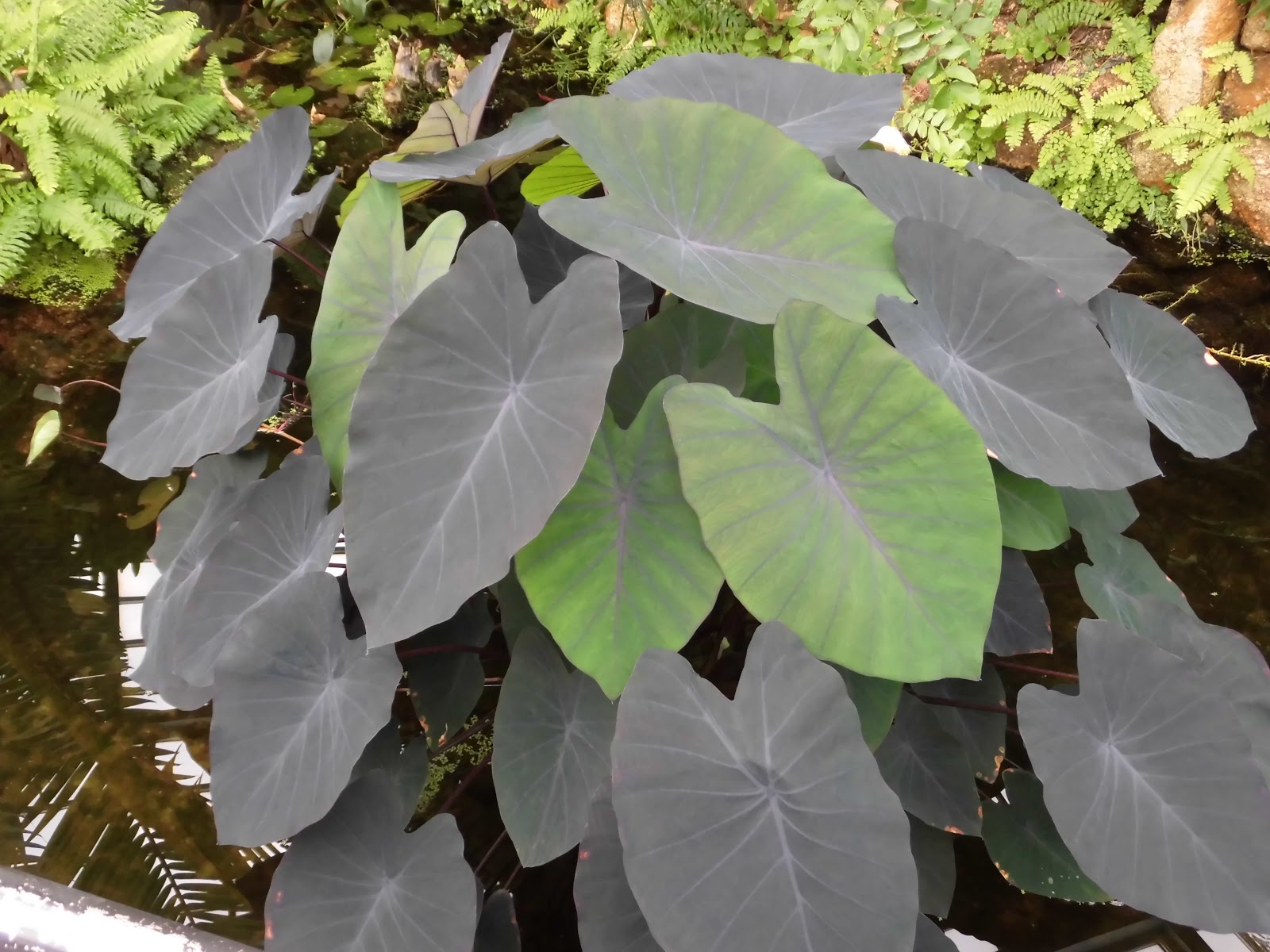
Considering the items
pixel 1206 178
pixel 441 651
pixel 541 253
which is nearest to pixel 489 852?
pixel 441 651

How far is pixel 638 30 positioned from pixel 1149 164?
6.30 ft

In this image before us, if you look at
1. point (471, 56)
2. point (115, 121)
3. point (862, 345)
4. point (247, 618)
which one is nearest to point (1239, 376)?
point (862, 345)

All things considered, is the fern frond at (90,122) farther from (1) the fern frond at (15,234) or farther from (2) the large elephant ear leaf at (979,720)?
(2) the large elephant ear leaf at (979,720)

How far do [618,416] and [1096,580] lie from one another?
72 cm

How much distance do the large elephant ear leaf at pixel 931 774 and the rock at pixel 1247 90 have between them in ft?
8.33

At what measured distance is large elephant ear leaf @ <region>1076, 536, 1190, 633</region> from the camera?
1097 mm

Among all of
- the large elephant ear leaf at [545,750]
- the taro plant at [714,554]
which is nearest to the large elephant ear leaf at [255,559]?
the taro plant at [714,554]

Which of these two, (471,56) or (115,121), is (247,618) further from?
(471,56)

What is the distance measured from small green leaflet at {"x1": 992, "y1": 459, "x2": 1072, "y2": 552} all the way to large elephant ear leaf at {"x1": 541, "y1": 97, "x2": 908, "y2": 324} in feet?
1.02

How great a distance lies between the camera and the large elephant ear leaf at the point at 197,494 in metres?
1.40

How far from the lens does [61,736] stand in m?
1.53

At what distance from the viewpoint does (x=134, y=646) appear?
5.48 ft

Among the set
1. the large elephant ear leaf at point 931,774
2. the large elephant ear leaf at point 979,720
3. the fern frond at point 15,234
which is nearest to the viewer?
the large elephant ear leaf at point 931,774

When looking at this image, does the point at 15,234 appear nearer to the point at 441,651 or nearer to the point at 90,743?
the point at 90,743
